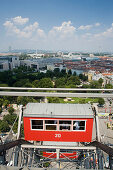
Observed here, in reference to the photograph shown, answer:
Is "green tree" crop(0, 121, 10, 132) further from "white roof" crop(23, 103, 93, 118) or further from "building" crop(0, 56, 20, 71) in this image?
"building" crop(0, 56, 20, 71)

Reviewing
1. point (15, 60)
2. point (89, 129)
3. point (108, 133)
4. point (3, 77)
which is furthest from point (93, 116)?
point (15, 60)

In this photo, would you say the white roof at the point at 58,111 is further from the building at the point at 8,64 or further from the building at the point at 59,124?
the building at the point at 8,64

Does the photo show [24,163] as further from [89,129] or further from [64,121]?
[89,129]

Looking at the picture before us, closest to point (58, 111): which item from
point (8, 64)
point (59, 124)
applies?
point (59, 124)

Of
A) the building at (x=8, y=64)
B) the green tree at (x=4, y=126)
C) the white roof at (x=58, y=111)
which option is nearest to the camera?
the white roof at (x=58, y=111)

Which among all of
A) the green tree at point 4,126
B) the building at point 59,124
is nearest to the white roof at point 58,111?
the building at point 59,124

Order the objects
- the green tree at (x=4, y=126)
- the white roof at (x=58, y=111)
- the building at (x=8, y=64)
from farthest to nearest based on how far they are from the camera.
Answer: the building at (x=8, y=64), the green tree at (x=4, y=126), the white roof at (x=58, y=111)

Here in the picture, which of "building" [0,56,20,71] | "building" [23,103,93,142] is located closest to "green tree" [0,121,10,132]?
"building" [23,103,93,142]

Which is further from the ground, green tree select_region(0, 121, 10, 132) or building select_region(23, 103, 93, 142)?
building select_region(23, 103, 93, 142)
